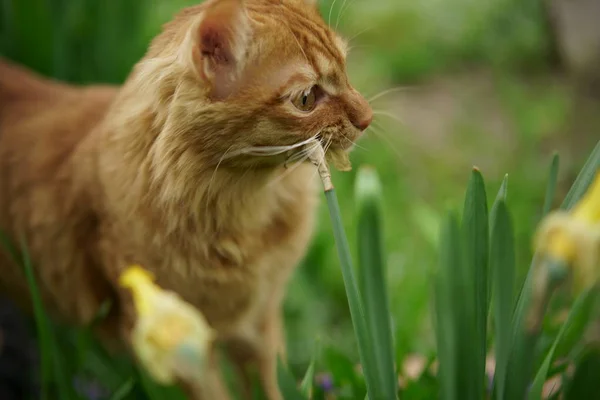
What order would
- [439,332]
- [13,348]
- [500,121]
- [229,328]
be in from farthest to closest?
[500,121]
[13,348]
[229,328]
[439,332]

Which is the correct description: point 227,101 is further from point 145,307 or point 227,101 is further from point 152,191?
point 145,307

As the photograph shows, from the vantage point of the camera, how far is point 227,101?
3.14 feet

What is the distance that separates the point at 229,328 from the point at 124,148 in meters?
0.48

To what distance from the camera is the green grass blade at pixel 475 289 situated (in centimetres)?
76

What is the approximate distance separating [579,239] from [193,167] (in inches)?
25.3

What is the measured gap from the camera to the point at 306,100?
98cm

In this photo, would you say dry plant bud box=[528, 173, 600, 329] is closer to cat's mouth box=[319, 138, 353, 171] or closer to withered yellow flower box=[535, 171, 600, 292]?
withered yellow flower box=[535, 171, 600, 292]

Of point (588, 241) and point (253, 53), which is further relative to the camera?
point (253, 53)

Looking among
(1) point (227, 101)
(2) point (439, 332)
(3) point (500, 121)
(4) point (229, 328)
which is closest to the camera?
(2) point (439, 332)

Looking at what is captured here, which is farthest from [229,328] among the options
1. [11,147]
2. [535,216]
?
[535,216]

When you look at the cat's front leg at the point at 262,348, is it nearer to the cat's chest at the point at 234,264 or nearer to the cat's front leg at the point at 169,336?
the cat's chest at the point at 234,264

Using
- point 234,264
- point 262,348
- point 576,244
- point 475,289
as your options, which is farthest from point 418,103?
point 576,244

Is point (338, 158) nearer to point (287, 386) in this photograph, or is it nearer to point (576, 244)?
point (287, 386)

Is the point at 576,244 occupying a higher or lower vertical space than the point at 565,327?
higher
